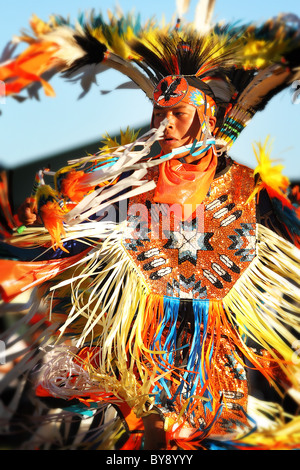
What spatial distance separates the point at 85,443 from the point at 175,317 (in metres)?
0.64

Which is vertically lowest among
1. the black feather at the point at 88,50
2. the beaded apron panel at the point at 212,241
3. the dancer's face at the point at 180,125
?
the beaded apron panel at the point at 212,241

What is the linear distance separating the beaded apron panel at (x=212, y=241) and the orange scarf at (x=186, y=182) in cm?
6

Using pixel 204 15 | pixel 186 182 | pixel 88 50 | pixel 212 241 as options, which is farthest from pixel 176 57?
pixel 212 241

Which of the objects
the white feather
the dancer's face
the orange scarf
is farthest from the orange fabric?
the white feather

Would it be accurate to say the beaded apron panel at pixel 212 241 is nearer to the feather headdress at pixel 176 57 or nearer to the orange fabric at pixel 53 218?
the feather headdress at pixel 176 57

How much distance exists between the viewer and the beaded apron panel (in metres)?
1.90

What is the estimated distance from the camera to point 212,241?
6.25 feet

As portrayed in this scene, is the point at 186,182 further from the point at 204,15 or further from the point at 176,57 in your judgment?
the point at 204,15

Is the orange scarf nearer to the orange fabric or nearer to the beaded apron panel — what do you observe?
the beaded apron panel

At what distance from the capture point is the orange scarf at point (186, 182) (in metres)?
1.82

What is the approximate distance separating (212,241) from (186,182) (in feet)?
0.80

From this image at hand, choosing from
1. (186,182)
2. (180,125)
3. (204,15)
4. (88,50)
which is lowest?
(186,182)

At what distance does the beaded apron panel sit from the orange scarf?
0.20ft

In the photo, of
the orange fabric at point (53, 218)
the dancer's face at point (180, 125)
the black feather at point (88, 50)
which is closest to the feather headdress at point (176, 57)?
the black feather at point (88, 50)
